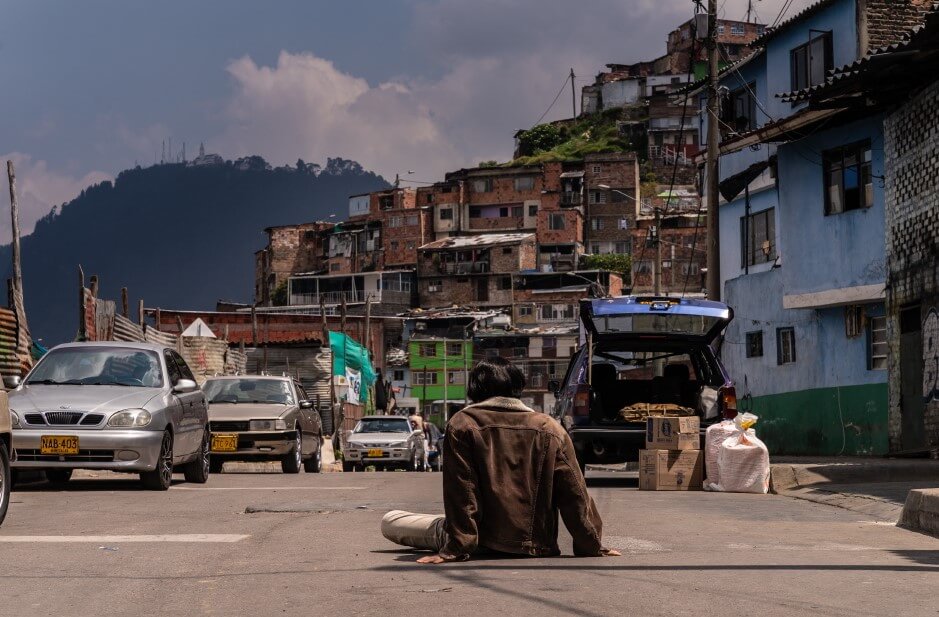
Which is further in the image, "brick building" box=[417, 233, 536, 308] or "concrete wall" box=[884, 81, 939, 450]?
"brick building" box=[417, 233, 536, 308]

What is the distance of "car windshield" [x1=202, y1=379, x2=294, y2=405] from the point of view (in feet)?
75.5

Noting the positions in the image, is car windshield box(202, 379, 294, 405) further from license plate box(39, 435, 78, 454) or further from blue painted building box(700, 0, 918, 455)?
blue painted building box(700, 0, 918, 455)

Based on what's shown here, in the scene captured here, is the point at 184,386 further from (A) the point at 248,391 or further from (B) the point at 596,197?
(B) the point at 596,197

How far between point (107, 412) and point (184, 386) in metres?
1.35

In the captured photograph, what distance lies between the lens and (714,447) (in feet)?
55.6

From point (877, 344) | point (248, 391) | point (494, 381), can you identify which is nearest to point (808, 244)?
point (877, 344)

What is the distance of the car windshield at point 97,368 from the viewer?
16.3m

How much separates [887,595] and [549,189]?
11497 cm

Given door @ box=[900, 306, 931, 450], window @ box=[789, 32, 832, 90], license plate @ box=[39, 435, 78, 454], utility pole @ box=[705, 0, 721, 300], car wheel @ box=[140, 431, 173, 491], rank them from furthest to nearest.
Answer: window @ box=[789, 32, 832, 90]
utility pole @ box=[705, 0, 721, 300]
door @ box=[900, 306, 931, 450]
car wheel @ box=[140, 431, 173, 491]
license plate @ box=[39, 435, 78, 454]

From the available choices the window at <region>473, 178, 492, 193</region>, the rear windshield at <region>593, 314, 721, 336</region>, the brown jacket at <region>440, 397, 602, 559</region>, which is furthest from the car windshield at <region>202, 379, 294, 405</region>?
the window at <region>473, 178, 492, 193</region>

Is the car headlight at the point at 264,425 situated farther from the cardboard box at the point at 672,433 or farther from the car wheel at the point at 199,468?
the cardboard box at the point at 672,433

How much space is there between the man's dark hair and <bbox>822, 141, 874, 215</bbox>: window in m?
19.4

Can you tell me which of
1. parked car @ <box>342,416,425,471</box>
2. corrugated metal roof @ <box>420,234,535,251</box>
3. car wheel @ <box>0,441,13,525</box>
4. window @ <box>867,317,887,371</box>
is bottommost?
parked car @ <box>342,416,425,471</box>

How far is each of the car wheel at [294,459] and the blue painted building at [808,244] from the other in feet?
34.2
